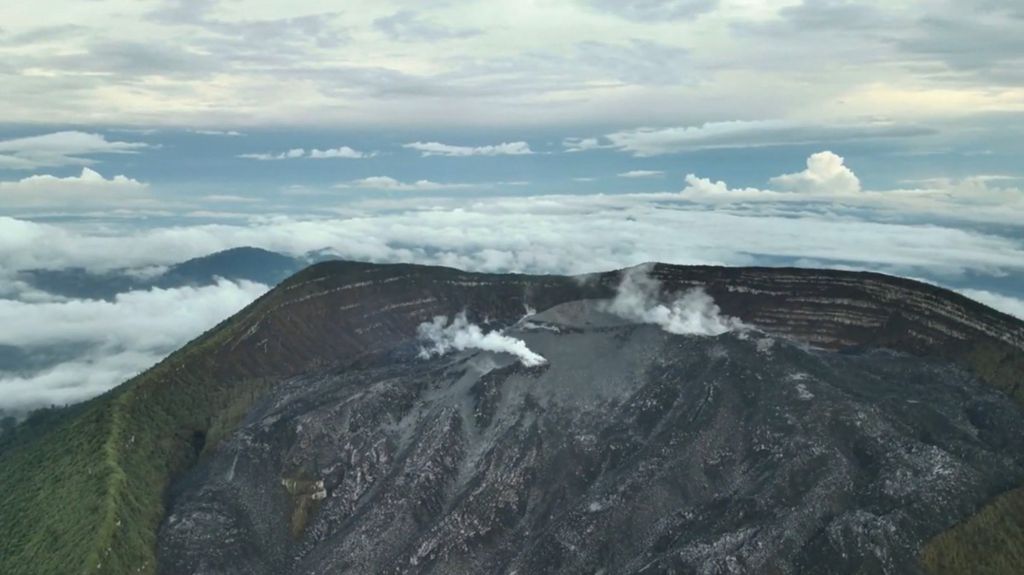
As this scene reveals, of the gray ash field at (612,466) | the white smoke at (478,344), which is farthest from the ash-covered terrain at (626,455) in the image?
the white smoke at (478,344)

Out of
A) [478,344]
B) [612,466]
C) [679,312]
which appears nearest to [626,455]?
[612,466]

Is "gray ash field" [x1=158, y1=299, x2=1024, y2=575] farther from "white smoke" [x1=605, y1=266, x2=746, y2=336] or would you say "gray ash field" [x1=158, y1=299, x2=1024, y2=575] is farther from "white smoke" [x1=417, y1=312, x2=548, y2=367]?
"white smoke" [x1=605, y1=266, x2=746, y2=336]

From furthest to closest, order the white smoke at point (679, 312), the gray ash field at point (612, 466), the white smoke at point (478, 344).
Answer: the white smoke at point (679, 312) → the white smoke at point (478, 344) → the gray ash field at point (612, 466)

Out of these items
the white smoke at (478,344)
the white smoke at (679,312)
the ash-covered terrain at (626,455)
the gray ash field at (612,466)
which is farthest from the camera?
the white smoke at (679,312)

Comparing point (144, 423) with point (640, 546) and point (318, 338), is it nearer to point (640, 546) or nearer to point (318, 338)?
point (318, 338)

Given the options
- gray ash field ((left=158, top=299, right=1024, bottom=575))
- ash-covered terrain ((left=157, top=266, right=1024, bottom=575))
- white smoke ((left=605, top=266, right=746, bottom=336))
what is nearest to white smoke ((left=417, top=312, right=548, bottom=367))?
ash-covered terrain ((left=157, top=266, right=1024, bottom=575))

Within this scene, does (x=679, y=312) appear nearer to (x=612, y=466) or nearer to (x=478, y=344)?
(x=478, y=344)

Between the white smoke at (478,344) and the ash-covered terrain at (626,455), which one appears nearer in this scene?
the ash-covered terrain at (626,455)

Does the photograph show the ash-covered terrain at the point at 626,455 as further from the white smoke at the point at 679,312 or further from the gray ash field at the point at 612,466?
the white smoke at the point at 679,312
